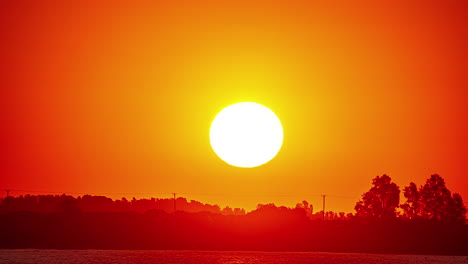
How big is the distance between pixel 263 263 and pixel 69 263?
42.4m

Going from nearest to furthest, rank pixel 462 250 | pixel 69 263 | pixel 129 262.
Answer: pixel 69 263
pixel 129 262
pixel 462 250

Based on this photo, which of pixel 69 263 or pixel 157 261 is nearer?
pixel 69 263

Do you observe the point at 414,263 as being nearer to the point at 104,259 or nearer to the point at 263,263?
the point at 263,263

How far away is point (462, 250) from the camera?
19950 cm

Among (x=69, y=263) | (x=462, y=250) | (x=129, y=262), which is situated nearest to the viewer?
(x=69, y=263)

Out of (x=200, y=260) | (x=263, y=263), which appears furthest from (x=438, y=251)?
(x=200, y=260)

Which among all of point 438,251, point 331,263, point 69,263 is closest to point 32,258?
point 69,263

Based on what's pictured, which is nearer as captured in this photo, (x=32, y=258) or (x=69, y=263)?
(x=69, y=263)

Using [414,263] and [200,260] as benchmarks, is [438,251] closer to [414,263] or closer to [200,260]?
[414,263]

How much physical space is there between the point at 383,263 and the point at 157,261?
51649 mm

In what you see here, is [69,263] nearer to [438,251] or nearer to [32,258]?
[32,258]

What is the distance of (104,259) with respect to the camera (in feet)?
634

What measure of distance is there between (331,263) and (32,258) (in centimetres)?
6725

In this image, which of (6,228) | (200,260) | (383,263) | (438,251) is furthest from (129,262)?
(438,251)
